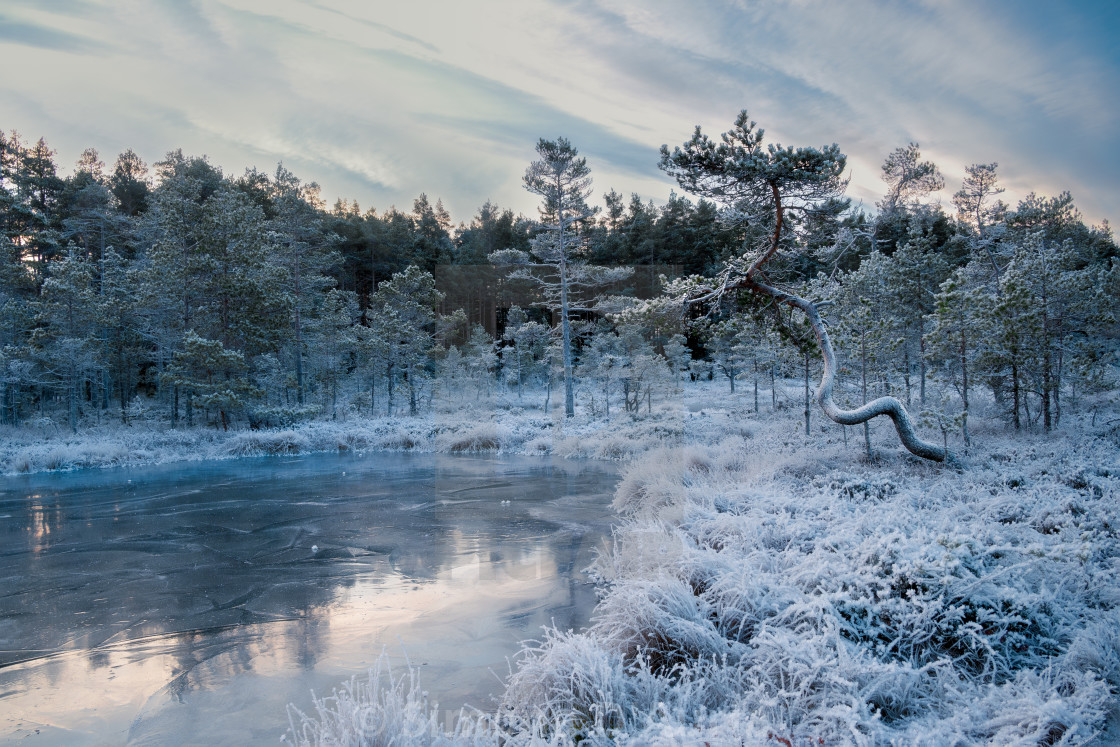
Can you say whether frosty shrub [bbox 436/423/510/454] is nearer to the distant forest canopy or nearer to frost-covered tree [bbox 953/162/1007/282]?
the distant forest canopy

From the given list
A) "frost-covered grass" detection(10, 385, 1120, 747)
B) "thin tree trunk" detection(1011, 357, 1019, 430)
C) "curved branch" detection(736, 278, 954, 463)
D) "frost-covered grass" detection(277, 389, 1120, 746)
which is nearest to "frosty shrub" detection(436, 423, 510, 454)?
"frost-covered grass" detection(10, 385, 1120, 747)

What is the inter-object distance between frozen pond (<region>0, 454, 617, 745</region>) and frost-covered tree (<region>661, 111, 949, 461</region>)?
4.22 metres

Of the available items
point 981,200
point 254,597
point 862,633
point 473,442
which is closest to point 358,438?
point 473,442

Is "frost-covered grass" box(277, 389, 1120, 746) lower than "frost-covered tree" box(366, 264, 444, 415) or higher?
lower

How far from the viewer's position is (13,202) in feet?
85.1

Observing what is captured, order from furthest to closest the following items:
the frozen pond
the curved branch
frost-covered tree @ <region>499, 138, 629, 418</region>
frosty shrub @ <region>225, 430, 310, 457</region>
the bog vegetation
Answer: frost-covered tree @ <region>499, 138, 629, 418</region> → frosty shrub @ <region>225, 430, 310, 457</region> → the curved branch → the frozen pond → the bog vegetation

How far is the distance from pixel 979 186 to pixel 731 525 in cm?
2425

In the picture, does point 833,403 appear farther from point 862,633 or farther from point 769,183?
point 862,633

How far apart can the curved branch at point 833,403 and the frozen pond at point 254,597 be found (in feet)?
12.2

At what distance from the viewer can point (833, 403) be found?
7.96m

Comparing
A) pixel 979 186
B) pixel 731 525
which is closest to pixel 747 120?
pixel 731 525

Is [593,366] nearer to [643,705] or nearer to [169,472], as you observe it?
[169,472]

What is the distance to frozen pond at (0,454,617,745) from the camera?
13.2 feet

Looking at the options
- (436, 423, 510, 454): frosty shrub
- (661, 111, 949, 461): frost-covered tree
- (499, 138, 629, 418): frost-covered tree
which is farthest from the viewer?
(499, 138, 629, 418): frost-covered tree
